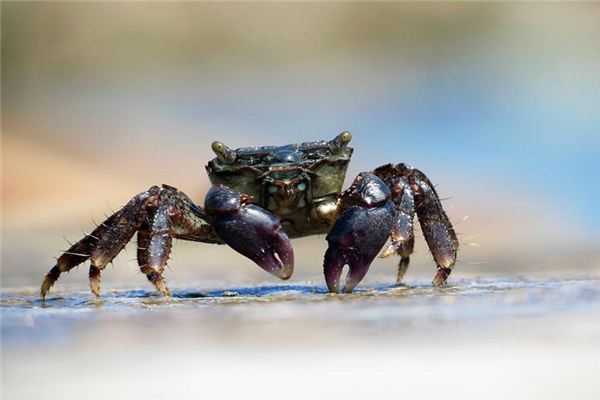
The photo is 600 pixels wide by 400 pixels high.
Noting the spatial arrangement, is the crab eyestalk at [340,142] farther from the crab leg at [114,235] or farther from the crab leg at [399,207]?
the crab leg at [114,235]

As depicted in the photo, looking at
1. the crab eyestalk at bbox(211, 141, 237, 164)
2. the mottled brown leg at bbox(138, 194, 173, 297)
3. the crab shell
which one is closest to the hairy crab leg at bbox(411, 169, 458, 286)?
the crab shell

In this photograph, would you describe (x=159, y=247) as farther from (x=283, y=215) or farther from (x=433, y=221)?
(x=433, y=221)

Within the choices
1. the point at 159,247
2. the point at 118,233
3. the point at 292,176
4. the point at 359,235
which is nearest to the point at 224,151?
the point at 292,176

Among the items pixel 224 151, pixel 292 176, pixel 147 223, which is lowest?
pixel 147 223

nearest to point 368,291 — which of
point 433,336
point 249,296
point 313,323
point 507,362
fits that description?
point 249,296

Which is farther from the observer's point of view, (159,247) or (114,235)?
(114,235)

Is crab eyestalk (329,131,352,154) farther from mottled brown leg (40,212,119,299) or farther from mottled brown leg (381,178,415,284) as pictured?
mottled brown leg (40,212,119,299)

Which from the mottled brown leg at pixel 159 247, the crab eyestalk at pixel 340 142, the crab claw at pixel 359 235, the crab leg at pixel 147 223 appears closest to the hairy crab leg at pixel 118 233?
the crab leg at pixel 147 223

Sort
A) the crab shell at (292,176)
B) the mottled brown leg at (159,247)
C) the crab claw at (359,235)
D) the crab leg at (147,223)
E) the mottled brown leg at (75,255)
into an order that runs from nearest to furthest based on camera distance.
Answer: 1. the crab claw at (359,235)
2. the mottled brown leg at (159,247)
3. the crab shell at (292,176)
4. the crab leg at (147,223)
5. the mottled brown leg at (75,255)
